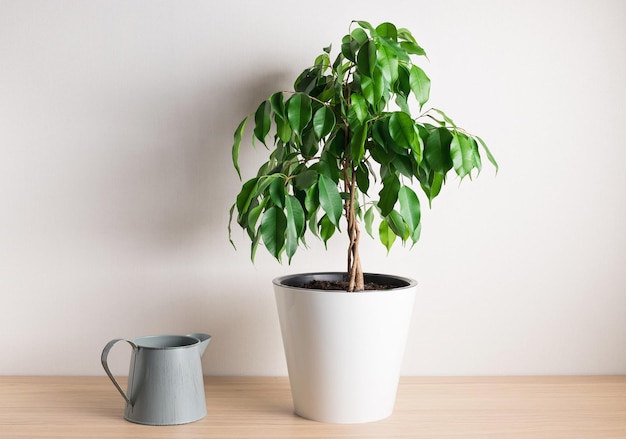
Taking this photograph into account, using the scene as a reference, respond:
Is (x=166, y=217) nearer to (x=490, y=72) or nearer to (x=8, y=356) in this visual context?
(x=8, y=356)

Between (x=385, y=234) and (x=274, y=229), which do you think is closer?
(x=274, y=229)

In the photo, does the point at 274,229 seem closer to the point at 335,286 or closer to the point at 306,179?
the point at 306,179

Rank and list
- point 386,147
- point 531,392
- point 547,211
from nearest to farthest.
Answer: point 386,147
point 531,392
point 547,211

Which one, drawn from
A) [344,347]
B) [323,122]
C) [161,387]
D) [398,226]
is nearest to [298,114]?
[323,122]

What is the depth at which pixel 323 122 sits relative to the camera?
103cm

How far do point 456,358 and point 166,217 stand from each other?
0.65 m

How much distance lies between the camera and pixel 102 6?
130 cm

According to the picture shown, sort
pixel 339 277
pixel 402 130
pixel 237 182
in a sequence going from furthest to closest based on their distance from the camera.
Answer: pixel 237 182 → pixel 339 277 → pixel 402 130

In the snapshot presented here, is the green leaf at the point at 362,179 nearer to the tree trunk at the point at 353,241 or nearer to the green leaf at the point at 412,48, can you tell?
the tree trunk at the point at 353,241

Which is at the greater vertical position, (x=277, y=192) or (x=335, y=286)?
(x=277, y=192)

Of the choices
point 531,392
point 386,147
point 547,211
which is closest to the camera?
point 386,147

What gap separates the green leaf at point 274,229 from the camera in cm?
98

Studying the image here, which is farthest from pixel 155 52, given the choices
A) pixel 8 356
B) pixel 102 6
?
pixel 8 356

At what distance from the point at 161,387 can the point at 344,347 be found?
298 mm
